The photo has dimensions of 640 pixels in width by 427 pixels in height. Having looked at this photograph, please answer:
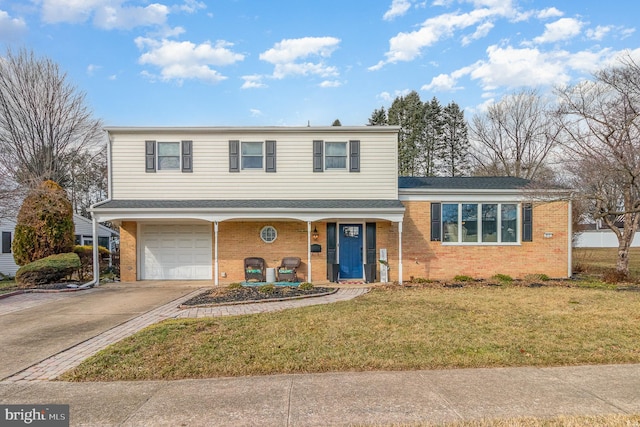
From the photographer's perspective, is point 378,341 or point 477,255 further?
point 477,255

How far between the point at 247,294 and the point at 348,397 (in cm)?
712

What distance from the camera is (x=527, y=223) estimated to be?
1412cm

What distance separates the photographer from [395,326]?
696 centimetres

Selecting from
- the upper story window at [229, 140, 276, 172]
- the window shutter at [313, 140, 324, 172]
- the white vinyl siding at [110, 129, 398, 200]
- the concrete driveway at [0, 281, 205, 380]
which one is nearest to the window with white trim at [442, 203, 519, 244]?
the white vinyl siding at [110, 129, 398, 200]

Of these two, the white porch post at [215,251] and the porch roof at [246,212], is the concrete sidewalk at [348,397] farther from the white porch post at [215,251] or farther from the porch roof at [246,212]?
the white porch post at [215,251]

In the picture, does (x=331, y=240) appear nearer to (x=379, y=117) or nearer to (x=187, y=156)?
(x=187, y=156)

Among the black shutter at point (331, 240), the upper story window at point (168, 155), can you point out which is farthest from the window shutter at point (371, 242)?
the upper story window at point (168, 155)

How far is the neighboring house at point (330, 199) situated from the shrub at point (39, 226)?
2288mm

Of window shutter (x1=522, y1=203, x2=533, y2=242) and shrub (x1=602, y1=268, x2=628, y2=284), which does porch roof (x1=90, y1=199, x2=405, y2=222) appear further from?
shrub (x1=602, y1=268, x2=628, y2=284)

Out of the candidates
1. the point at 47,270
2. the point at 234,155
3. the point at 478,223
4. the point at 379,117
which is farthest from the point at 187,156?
the point at 379,117

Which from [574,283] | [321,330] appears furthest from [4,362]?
[574,283]

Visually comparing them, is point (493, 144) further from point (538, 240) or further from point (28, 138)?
point (28, 138)

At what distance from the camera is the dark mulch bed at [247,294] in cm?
990

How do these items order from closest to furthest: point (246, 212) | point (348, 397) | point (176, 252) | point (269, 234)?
point (348, 397) < point (246, 212) < point (269, 234) < point (176, 252)
